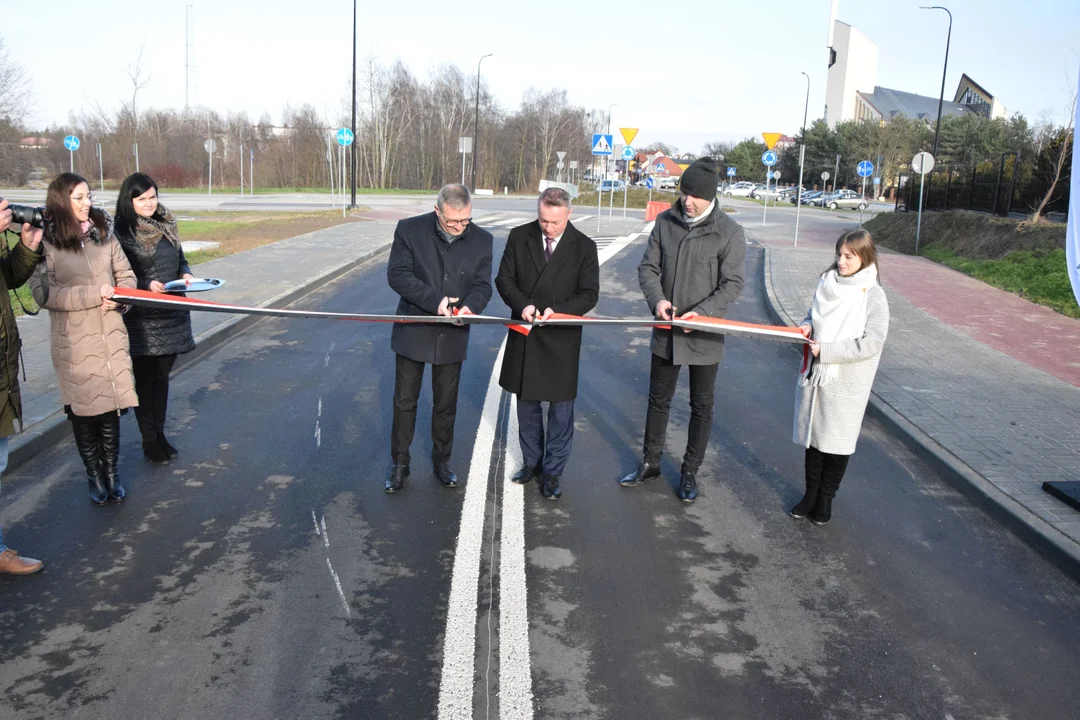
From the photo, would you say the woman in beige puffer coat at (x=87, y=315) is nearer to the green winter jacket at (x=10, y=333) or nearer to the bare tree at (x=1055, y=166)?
the green winter jacket at (x=10, y=333)

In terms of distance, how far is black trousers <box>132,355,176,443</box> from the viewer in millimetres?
5805

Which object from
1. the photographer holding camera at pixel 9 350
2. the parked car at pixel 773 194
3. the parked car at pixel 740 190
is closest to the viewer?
the photographer holding camera at pixel 9 350

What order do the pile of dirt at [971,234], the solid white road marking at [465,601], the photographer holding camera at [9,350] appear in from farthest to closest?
the pile of dirt at [971,234], the photographer holding camera at [9,350], the solid white road marking at [465,601]

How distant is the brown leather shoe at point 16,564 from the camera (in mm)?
4371

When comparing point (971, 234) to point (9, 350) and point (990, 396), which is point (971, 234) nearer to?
point (990, 396)

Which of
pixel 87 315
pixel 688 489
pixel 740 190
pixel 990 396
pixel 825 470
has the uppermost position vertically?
pixel 740 190

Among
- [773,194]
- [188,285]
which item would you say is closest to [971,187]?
[188,285]

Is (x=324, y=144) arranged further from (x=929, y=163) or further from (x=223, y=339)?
(x=223, y=339)

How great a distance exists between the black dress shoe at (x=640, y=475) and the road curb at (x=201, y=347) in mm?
4039

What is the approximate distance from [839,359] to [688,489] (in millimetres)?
1356

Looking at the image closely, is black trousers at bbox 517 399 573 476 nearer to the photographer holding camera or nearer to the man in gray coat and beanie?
the man in gray coat and beanie

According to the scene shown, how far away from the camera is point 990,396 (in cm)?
849

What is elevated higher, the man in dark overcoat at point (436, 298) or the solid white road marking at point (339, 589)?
the man in dark overcoat at point (436, 298)

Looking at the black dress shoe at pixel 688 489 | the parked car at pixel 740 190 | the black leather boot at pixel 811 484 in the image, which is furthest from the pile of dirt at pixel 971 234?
the parked car at pixel 740 190
